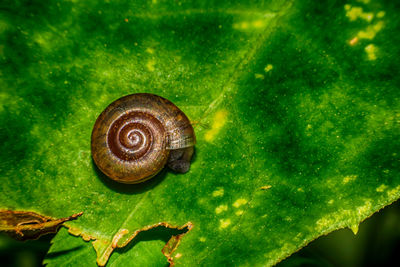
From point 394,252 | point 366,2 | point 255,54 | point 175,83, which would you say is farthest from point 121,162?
point 394,252

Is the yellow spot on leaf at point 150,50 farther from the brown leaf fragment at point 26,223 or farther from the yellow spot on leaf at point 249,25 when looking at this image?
the brown leaf fragment at point 26,223

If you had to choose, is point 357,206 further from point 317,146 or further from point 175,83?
point 175,83

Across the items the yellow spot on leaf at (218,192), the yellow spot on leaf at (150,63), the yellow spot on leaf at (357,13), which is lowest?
the yellow spot on leaf at (218,192)

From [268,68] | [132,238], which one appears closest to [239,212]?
[132,238]

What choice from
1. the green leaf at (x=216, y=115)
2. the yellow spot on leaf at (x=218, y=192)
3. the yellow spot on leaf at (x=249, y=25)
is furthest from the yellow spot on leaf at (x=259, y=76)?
the yellow spot on leaf at (x=218, y=192)

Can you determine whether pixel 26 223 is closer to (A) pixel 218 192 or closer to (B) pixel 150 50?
(A) pixel 218 192

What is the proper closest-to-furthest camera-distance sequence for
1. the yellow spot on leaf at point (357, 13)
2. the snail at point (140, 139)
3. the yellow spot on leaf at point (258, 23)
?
the yellow spot on leaf at point (357, 13) → the yellow spot on leaf at point (258, 23) → the snail at point (140, 139)

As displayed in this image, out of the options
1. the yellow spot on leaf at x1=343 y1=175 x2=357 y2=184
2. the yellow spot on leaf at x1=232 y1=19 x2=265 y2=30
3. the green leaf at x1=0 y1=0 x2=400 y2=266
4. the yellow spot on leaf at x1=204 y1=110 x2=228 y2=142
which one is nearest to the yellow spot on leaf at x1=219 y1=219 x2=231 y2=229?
the green leaf at x1=0 y1=0 x2=400 y2=266
